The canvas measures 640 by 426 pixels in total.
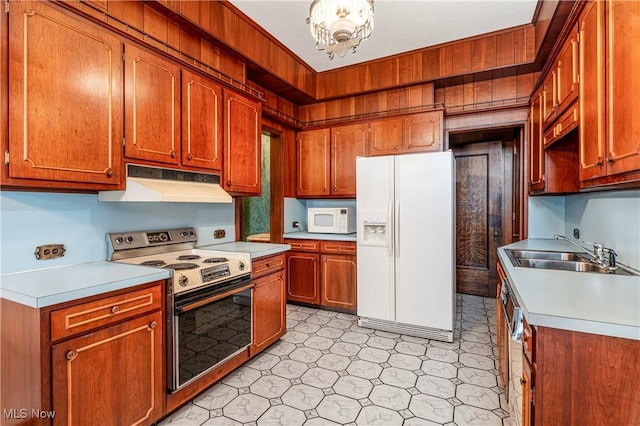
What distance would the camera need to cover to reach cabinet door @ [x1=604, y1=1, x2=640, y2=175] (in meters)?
1.22

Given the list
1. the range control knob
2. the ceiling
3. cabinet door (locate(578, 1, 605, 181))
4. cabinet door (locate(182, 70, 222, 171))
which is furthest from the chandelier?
the range control knob

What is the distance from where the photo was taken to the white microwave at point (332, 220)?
154 inches

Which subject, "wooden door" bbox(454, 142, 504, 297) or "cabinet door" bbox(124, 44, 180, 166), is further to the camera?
"wooden door" bbox(454, 142, 504, 297)

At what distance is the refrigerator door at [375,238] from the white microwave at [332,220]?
0.57m

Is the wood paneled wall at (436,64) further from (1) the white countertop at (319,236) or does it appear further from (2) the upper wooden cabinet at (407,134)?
(1) the white countertop at (319,236)

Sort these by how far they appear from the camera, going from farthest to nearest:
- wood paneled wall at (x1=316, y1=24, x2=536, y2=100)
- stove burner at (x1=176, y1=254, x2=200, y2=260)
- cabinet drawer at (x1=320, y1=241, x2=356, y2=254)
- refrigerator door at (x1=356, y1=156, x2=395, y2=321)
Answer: cabinet drawer at (x1=320, y1=241, x2=356, y2=254) → refrigerator door at (x1=356, y1=156, x2=395, y2=321) → wood paneled wall at (x1=316, y1=24, x2=536, y2=100) → stove burner at (x1=176, y1=254, x2=200, y2=260)

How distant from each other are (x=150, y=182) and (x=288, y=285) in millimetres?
2393

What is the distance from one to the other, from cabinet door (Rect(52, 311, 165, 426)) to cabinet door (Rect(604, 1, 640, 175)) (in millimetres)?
2377

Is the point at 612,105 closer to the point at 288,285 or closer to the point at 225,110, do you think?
the point at 225,110

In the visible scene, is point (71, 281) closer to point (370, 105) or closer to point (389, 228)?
point (389, 228)

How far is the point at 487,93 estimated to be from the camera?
136 inches

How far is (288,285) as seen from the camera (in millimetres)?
4066

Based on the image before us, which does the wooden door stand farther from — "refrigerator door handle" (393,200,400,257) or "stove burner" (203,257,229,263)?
"stove burner" (203,257,229,263)
